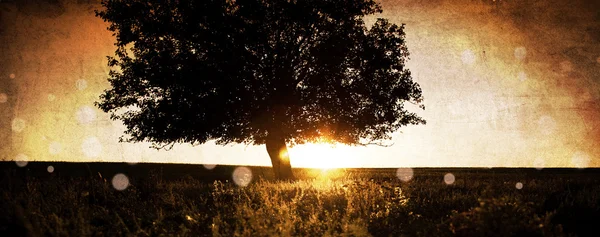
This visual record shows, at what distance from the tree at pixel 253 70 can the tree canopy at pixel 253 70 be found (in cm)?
4

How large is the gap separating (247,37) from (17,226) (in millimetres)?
11550

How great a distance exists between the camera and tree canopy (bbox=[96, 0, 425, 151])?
1703cm

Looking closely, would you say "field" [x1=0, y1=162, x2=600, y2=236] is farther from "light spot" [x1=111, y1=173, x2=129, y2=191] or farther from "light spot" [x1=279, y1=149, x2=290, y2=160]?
"light spot" [x1=279, y1=149, x2=290, y2=160]

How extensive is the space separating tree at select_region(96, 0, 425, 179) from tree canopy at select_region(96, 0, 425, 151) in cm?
4

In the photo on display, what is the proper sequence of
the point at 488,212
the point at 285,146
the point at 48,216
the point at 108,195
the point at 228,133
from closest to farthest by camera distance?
the point at 488,212, the point at 48,216, the point at 108,195, the point at 228,133, the point at 285,146

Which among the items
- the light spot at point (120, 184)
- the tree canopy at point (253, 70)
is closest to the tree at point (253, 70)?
the tree canopy at point (253, 70)

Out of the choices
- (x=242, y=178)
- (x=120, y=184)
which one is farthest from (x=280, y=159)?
(x=120, y=184)

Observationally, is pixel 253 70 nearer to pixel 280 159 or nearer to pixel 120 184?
pixel 280 159

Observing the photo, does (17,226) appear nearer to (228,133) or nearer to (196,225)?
(196,225)

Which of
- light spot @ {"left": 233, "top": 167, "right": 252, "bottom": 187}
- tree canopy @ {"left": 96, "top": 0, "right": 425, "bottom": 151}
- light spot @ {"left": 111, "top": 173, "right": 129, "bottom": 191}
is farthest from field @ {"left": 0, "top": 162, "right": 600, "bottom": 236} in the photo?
tree canopy @ {"left": 96, "top": 0, "right": 425, "bottom": 151}

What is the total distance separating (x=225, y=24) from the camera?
16906 mm

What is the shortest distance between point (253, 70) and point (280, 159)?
178 inches

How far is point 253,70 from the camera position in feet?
58.9

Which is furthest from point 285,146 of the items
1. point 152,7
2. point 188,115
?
point 152,7
